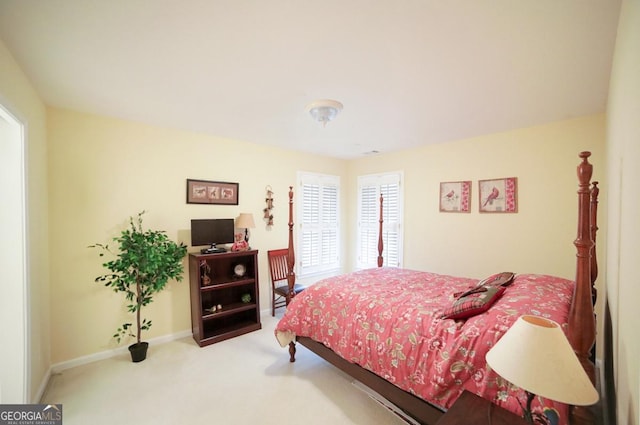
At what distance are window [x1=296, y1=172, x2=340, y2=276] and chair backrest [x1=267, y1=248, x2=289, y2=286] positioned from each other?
14.0 inches

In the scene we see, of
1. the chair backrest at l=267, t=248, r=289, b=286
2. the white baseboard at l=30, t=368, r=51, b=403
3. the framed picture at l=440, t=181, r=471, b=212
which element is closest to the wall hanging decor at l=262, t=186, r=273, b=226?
the chair backrest at l=267, t=248, r=289, b=286

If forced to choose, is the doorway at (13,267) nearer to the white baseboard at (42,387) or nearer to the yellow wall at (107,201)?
the white baseboard at (42,387)

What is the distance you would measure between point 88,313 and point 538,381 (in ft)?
12.2

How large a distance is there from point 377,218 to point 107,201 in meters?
3.82

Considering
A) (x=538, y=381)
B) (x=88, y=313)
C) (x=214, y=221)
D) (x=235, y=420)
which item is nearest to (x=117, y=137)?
(x=214, y=221)

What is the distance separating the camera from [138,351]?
2.83 meters

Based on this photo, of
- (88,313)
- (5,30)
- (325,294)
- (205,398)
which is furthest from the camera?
(88,313)

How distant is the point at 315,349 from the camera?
8.39 feet

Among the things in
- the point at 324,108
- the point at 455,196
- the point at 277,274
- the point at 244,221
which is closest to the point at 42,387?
the point at 244,221

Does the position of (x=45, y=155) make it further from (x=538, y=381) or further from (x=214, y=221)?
(x=538, y=381)

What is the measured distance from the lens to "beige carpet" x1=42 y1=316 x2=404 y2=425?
2070 millimetres

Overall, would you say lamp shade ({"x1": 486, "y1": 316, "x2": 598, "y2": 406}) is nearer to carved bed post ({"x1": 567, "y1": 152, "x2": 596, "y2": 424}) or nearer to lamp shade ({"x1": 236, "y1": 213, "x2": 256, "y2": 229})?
carved bed post ({"x1": 567, "y1": 152, "x2": 596, "y2": 424})

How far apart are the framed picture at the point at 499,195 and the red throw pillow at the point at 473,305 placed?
1.85m

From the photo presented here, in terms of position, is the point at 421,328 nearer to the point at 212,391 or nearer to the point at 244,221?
the point at 212,391
